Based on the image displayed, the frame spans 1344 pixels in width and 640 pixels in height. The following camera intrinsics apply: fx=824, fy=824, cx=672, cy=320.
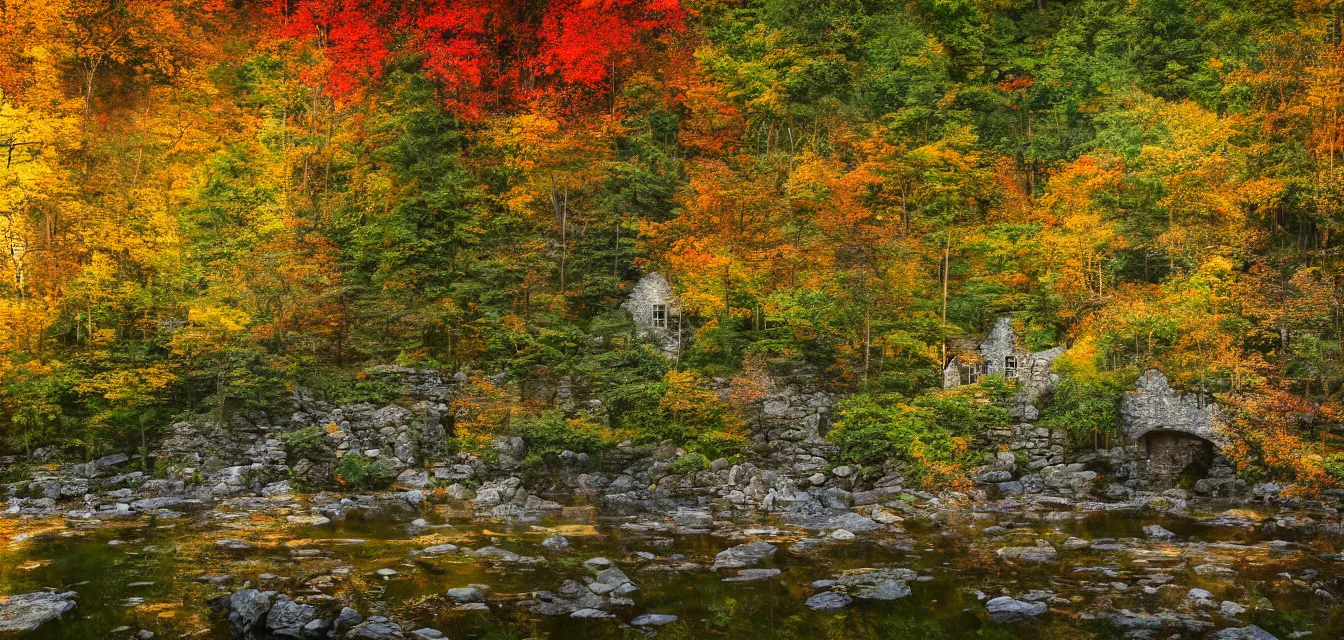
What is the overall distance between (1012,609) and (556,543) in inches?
313

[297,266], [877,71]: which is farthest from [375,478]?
[877,71]

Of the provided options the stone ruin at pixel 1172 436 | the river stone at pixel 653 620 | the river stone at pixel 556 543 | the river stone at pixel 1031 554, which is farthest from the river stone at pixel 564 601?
the stone ruin at pixel 1172 436

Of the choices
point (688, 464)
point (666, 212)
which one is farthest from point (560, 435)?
point (666, 212)

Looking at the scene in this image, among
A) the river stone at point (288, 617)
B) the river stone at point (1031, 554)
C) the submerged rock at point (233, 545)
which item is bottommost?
the river stone at point (1031, 554)

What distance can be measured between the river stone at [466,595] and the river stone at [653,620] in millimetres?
2338

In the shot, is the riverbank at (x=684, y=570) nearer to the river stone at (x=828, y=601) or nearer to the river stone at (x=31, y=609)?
the river stone at (x=828, y=601)

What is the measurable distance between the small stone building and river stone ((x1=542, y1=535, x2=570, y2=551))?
39.5ft

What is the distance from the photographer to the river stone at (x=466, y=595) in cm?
1155

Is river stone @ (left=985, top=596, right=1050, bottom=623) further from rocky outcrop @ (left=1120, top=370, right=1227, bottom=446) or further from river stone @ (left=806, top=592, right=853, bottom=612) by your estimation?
rocky outcrop @ (left=1120, top=370, right=1227, bottom=446)

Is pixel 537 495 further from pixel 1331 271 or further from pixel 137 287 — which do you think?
pixel 1331 271

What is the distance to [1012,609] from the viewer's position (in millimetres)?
11133

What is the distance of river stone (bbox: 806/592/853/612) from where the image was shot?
11523 millimetres

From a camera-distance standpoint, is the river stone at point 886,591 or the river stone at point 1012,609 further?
the river stone at point 886,591

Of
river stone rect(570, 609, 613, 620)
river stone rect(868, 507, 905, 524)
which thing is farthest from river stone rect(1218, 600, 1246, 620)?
river stone rect(570, 609, 613, 620)
